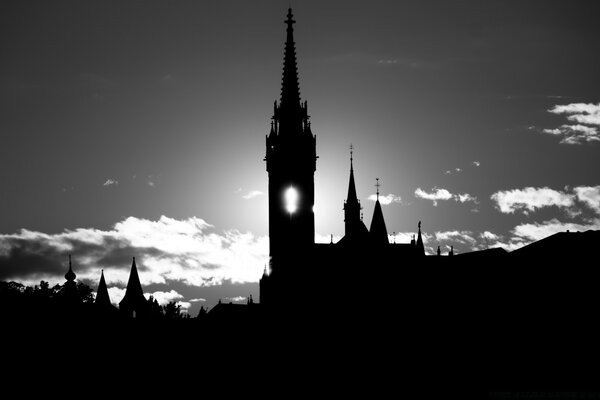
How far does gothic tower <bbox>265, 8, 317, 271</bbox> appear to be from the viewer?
106m

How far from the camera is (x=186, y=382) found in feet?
316

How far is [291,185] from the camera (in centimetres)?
10638

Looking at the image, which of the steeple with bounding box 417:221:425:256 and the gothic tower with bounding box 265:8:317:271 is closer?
the steeple with bounding box 417:221:425:256

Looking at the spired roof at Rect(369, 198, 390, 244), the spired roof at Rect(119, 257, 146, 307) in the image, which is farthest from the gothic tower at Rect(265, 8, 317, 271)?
the spired roof at Rect(119, 257, 146, 307)

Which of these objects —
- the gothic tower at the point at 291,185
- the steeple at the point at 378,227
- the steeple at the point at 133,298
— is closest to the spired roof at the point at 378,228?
the steeple at the point at 378,227

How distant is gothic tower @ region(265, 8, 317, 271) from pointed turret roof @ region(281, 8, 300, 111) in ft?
1.88

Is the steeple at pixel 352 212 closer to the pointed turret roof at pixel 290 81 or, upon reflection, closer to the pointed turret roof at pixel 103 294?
the pointed turret roof at pixel 290 81

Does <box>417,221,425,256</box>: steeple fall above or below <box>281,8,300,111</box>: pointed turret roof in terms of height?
below

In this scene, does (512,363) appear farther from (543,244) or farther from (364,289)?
(364,289)

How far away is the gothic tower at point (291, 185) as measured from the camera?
106 meters

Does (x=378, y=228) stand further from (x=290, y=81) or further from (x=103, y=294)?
(x=103, y=294)

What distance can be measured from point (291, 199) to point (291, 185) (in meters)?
1.43

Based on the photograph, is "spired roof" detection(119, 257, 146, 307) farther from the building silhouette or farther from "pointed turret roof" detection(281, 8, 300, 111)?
"pointed turret roof" detection(281, 8, 300, 111)

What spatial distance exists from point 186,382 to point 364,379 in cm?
1888
